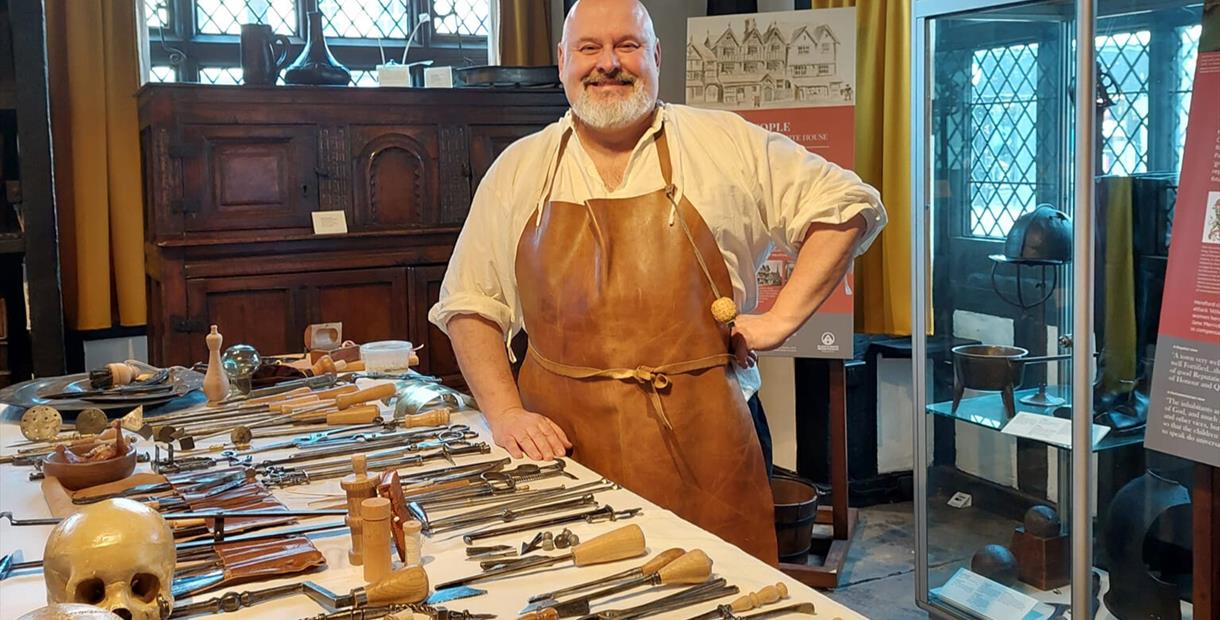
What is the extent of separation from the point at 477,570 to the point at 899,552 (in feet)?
10.4

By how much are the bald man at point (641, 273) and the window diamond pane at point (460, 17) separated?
9.69 feet

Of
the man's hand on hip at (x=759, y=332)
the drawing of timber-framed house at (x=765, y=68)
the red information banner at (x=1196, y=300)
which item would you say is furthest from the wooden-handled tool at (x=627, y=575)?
the drawing of timber-framed house at (x=765, y=68)

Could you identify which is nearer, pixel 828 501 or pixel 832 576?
pixel 832 576

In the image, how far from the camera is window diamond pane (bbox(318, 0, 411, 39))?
5145mm

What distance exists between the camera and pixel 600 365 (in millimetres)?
2375

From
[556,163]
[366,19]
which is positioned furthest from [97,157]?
[556,163]

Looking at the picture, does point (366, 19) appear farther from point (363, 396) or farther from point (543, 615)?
point (543, 615)

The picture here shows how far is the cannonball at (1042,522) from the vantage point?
3.47m

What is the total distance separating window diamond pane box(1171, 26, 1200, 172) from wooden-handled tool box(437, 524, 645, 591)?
2.00 m

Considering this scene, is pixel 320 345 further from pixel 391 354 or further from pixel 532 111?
pixel 532 111

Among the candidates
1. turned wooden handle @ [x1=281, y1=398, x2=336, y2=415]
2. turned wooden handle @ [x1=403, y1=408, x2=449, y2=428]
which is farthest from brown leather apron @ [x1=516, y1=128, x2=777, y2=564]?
turned wooden handle @ [x1=281, y1=398, x2=336, y2=415]

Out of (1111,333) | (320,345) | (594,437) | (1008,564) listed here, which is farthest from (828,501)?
(594,437)

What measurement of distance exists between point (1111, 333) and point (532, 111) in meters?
2.49

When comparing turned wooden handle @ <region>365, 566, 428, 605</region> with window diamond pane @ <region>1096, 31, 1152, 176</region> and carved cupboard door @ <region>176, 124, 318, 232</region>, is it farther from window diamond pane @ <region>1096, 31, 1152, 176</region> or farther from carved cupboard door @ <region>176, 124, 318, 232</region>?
carved cupboard door @ <region>176, 124, 318, 232</region>
